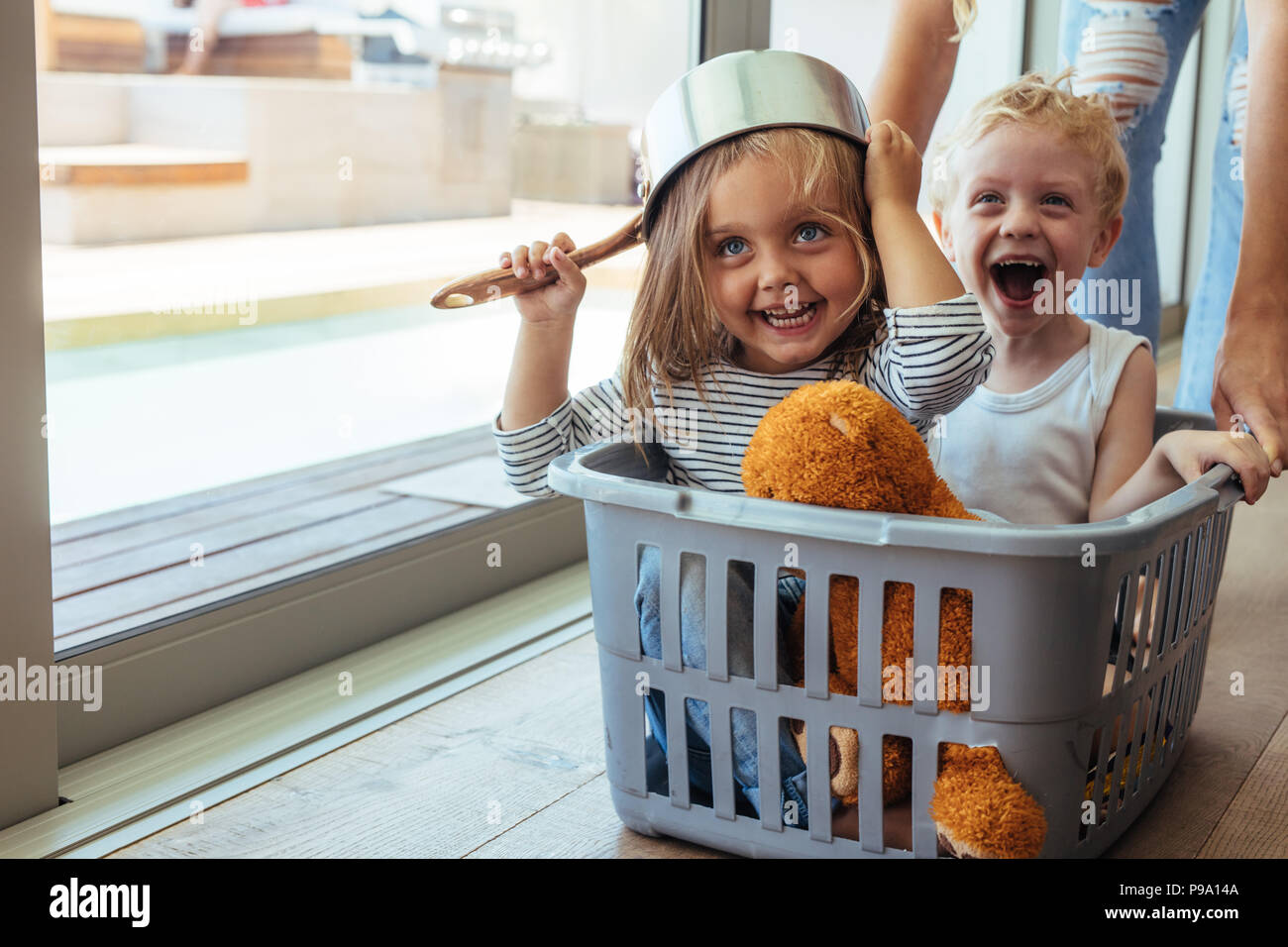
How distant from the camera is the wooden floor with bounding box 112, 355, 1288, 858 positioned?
0.95 m

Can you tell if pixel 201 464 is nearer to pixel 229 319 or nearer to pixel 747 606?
pixel 229 319

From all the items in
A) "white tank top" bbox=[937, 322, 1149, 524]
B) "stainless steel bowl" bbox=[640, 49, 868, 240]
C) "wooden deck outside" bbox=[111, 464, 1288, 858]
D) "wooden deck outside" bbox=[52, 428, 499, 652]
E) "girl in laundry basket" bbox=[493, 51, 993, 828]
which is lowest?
"wooden deck outside" bbox=[111, 464, 1288, 858]

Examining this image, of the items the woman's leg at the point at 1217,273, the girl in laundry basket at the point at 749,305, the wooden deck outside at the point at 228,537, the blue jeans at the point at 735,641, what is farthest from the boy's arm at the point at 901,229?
the woman's leg at the point at 1217,273

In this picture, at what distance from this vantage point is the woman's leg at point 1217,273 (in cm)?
173

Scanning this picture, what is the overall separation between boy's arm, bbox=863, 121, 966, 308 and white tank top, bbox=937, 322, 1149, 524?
33 centimetres

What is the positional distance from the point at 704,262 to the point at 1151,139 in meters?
0.88

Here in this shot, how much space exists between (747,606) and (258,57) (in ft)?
2.73

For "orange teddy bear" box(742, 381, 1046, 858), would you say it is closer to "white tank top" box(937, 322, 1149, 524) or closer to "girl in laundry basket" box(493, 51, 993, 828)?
"girl in laundry basket" box(493, 51, 993, 828)

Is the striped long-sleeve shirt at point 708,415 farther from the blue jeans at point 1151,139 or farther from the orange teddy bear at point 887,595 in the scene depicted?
the blue jeans at point 1151,139

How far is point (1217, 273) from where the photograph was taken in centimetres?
180

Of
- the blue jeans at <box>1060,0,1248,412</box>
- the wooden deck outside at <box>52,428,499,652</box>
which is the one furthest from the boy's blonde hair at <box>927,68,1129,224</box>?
the wooden deck outside at <box>52,428,499,652</box>

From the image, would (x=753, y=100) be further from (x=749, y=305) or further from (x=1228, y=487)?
(x=1228, y=487)

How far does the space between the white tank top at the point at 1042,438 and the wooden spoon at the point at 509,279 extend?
42cm
